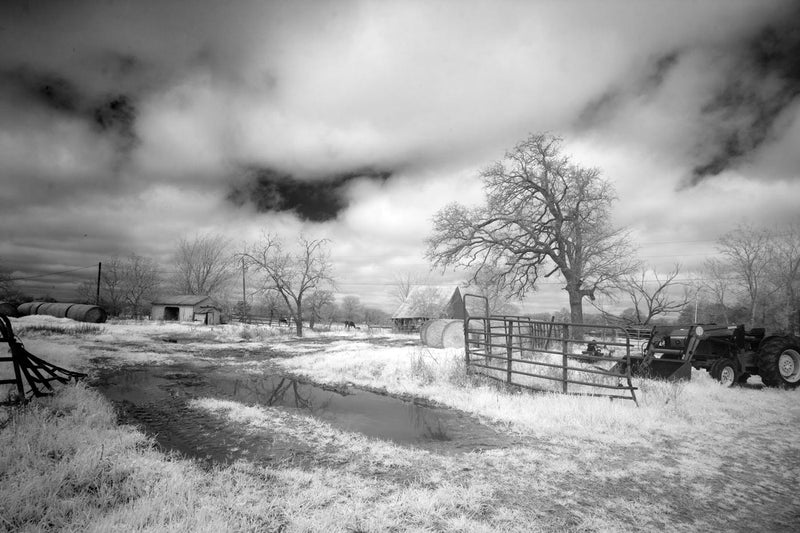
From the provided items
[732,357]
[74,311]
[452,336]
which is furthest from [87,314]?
[732,357]

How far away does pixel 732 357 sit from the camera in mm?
9859

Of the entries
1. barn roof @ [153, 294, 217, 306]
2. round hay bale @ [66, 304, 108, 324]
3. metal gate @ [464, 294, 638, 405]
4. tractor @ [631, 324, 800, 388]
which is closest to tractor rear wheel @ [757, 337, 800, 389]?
tractor @ [631, 324, 800, 388]

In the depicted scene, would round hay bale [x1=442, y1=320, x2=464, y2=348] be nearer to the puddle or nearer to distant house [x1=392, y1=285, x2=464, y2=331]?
the puddle

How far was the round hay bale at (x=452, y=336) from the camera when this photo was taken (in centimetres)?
1944

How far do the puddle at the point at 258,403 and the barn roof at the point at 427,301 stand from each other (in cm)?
3484

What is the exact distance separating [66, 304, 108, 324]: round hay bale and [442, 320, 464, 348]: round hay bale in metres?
35.5

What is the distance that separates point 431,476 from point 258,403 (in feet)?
16.4

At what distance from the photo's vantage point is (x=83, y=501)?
3.09 m

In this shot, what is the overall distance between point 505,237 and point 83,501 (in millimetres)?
20091

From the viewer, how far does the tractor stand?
9.27 meters

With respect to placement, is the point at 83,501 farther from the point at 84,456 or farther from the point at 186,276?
the point at 186,276

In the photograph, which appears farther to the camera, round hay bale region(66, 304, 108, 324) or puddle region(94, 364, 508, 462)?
round hay bale region(66, 304, 108, 324)

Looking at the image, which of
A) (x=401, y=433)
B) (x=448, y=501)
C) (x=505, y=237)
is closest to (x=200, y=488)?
(x=448, y=501)

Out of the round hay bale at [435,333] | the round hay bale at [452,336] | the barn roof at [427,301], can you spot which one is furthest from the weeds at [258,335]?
the barn roof at [427,301]
